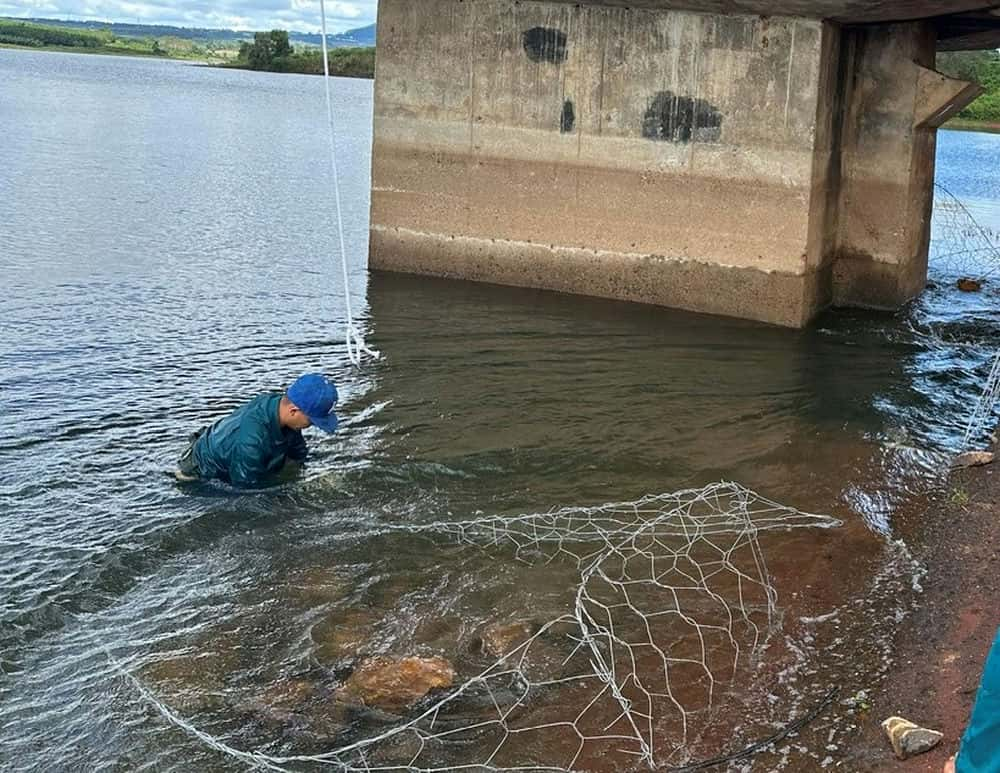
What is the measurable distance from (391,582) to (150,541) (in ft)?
6.07

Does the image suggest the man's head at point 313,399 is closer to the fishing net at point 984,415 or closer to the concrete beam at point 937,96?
the fishing net at point 984,415

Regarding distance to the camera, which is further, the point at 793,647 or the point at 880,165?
the point at 880,165

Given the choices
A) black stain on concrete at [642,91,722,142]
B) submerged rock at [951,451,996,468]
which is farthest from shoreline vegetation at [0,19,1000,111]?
submerged rock at [951,451,996,468]

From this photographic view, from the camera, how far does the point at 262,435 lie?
28.1ft

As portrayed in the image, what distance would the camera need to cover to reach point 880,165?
53.8 ft

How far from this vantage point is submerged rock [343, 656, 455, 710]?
6.24 metres

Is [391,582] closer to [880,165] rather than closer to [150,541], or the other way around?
[150,541]

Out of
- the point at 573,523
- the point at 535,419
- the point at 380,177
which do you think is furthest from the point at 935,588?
the point at 380,177

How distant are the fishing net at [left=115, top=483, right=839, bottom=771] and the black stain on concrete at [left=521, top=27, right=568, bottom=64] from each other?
878cm

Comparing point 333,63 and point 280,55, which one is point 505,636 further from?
point 280,55

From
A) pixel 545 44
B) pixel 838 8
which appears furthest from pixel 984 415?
pixel 545 44

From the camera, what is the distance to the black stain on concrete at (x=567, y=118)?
53.3 feet

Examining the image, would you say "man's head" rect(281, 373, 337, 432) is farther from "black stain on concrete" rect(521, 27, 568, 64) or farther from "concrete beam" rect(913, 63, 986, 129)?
"concrete beam" rect(913, 63, 986, 129)

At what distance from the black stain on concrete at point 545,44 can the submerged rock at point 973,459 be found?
27.6 ft
